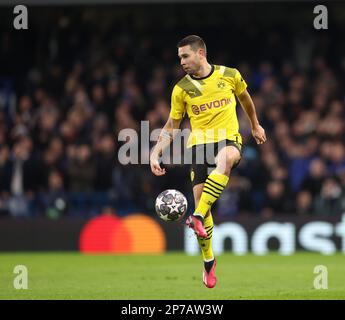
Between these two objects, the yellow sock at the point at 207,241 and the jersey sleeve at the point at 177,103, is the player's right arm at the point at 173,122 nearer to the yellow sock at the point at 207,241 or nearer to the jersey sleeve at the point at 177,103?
the jersey sleeve at the point at 177,103

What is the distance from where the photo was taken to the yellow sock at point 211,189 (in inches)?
392

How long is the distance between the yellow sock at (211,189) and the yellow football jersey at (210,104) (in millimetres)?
466

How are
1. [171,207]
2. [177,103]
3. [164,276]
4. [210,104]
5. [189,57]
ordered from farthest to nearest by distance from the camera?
[164,276] < [177,103] < [210,104] < [189,57] < [171,207]

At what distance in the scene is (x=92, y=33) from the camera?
22.5 metres

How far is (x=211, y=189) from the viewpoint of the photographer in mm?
10016

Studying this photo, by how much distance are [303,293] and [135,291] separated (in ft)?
6.21

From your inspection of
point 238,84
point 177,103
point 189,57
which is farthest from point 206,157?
point 189,57

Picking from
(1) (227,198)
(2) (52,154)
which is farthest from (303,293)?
(2) (52,154)

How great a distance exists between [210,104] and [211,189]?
0.96 meters

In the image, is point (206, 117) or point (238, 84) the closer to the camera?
point (206, 117)

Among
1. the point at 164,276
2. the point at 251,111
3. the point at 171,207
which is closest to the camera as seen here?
the point at 171,207

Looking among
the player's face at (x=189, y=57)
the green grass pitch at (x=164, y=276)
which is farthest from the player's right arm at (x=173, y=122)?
the green grass pitch at (x=164, y=276)

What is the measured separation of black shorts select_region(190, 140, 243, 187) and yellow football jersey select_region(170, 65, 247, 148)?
0.06 metres

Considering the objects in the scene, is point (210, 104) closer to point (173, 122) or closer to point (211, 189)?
point (173, 122)
